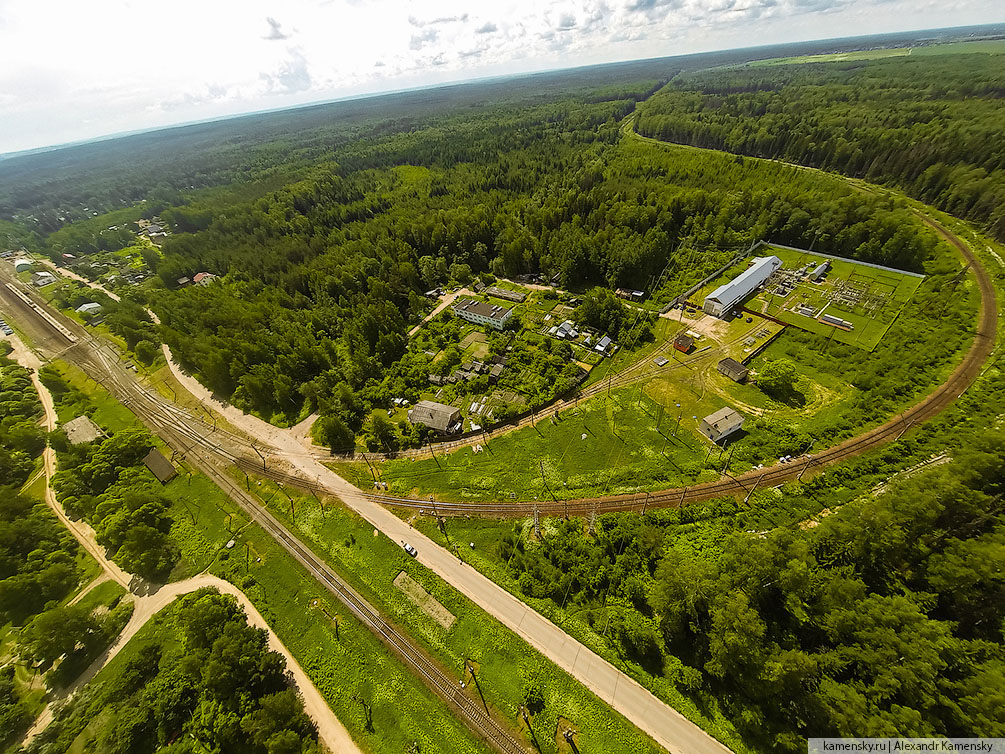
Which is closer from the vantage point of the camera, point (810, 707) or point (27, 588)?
point (810, 707)

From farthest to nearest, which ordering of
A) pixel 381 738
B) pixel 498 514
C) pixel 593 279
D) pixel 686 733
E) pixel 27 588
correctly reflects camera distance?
pixel 593 279 < pixel 498 514 < pixel 27 588 < pixel 381 738 < pixel 686 733

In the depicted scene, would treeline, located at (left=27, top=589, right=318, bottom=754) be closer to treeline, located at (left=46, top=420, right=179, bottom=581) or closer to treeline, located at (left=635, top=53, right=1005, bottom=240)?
treeline, located at (left=46, top=420, right=179, bottom=581)

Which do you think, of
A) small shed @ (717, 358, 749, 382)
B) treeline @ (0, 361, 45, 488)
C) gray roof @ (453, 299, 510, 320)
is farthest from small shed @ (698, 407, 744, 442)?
treeline @ (0, 361, 45, 488)

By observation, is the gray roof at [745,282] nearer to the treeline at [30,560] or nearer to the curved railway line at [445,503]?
the curved railway line at [445,503]

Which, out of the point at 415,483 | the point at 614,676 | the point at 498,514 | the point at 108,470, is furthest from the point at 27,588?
the point at 614,676

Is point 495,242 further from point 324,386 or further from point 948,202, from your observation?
point 948,202
